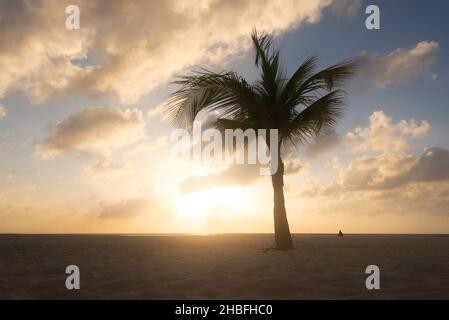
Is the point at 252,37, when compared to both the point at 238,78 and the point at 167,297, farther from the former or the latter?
the point at 167,297

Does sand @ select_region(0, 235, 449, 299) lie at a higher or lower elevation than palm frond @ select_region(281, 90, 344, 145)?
lower

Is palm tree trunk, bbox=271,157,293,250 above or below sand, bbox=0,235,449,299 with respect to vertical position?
above

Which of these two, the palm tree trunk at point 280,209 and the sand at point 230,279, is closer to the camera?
the sand at point 230,279

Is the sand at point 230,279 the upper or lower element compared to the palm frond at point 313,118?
lower

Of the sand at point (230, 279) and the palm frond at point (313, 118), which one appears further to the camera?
the palm frond at point (313, 118)

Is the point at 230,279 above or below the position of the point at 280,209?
below

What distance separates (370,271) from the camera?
19.4 feet

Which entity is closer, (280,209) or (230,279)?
(230,279)

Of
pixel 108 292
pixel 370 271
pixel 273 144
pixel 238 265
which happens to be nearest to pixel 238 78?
pixel 273 144

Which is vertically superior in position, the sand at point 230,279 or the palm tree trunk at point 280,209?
the palm tree trunk at point 280,209

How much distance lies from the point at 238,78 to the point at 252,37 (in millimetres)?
1610

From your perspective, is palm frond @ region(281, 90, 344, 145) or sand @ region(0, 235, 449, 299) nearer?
sand @ region(0, 235, 449, 299)

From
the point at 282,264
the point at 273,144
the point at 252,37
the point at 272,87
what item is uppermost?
the point at 252,37

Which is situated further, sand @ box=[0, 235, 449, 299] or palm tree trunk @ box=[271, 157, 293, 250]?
palm tree trunk @ box=[271, 157, 293, 250]
